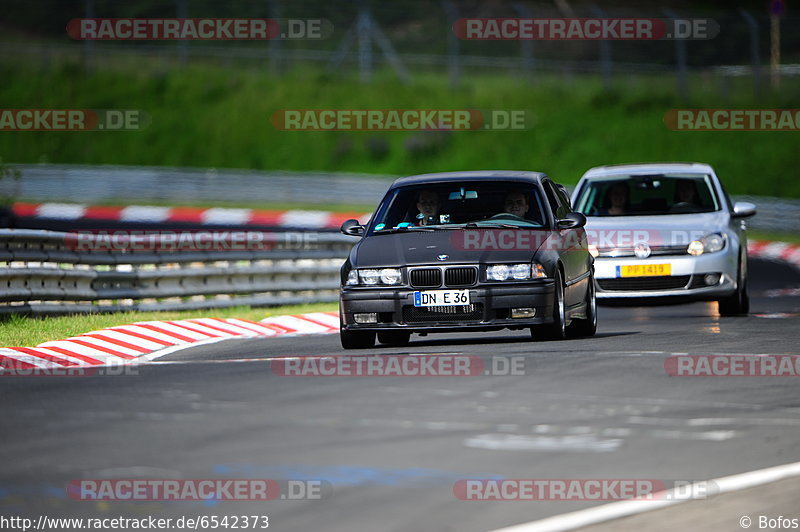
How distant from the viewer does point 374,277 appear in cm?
1323

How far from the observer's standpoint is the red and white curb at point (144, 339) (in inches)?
511

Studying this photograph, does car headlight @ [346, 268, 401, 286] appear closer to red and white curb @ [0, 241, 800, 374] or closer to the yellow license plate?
red and white curb @ [0, 241, 800, 374]

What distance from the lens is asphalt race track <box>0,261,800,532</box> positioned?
651 cm

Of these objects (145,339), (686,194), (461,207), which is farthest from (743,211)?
(145,339)

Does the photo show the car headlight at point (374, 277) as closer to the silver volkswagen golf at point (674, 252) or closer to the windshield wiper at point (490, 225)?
the windshield wiper at point (490, 225)

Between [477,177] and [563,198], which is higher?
[477,177]

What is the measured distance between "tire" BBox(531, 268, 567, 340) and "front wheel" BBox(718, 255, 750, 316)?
14.4 ft

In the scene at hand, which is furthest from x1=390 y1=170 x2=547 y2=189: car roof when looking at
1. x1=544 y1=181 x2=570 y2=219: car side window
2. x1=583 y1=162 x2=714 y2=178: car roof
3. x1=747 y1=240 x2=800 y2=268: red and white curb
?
x1=747 y1=240 x2=800 y2=268: red and white curb

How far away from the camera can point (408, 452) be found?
761cm

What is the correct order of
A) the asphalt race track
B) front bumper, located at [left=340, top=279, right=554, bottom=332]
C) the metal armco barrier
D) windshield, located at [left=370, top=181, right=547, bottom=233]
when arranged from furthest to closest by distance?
the metal armco barrier, windshield, located at [left=370, top=181, right=547, bottom=233], front bumper, located at [left=340, top=279, right=554, bottom=332], the asphalt race track

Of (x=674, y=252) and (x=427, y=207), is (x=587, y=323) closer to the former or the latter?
(x=427, y=207)

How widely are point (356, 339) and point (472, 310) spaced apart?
3.64 feet

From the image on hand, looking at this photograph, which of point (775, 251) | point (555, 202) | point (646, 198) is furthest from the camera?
point (775, 251)

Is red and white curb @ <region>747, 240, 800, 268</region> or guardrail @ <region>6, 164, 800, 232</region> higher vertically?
guardrail @ <region>6, 164, 800, 232</region>
